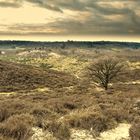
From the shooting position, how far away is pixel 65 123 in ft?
41.5

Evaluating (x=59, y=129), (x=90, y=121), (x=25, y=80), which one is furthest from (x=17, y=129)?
(x=25, y=80)

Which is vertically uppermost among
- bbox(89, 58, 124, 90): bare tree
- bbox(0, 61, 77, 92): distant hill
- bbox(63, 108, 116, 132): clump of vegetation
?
bbox(63, 108, 116, 132): clump of vegetation

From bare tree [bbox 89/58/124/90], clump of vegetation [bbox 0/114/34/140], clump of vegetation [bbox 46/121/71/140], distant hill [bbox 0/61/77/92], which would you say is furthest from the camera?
distant hill [bbox 0/61/77/92]

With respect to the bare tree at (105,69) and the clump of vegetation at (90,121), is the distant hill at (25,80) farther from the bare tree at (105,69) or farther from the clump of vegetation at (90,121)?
the clump of vegetation at (90,121)

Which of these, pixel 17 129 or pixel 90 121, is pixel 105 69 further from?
pixel 17 129

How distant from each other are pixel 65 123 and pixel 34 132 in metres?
1.57

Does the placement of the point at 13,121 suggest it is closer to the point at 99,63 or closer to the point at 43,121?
the point at 43,121

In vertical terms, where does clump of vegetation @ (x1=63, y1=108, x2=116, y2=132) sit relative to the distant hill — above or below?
above

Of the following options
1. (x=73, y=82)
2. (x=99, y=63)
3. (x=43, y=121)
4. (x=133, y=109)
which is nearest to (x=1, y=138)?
(x=43, y=121)

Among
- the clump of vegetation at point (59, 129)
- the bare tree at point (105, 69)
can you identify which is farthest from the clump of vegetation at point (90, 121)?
the bare tree at point (105, 69)

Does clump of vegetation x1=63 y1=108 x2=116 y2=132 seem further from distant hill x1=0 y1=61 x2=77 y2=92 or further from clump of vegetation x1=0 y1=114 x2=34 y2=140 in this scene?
distant hill x1=0 y1=61 x2=77 y2=92

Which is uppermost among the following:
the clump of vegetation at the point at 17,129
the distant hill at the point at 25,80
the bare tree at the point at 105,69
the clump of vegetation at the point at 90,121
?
the clump of vegetation at the point at 17,129

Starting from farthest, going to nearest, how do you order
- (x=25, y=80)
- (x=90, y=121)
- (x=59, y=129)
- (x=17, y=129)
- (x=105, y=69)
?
(x=25, y=80)
(x=105, y=69)
(x=90, y=121)
(x=59, y=129)
(x=17, y=129)

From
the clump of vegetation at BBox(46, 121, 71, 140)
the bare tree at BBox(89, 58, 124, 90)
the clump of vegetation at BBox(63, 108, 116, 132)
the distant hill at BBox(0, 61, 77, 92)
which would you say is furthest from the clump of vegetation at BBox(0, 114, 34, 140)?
the distant hill at BBox(0, 61, 77, 92)
